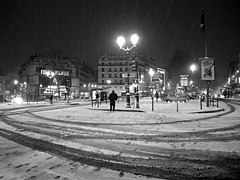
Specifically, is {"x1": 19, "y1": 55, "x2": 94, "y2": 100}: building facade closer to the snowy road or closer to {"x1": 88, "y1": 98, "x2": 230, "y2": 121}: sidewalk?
{"x1": 88, "y1": 98, "x2": 230, "y2": 121}: sidewalk

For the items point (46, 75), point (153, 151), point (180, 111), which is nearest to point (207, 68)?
point (180, 111)

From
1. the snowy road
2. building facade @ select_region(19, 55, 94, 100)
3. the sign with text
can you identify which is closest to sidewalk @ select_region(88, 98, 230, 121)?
the sign with text

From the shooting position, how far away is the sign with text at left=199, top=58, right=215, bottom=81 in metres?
19.3

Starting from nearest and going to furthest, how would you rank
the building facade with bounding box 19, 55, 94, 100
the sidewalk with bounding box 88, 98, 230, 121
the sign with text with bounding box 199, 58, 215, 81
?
the sidewalk with bounding box 88, 98, 230, 121, the sign with text with bounding box 199, 58, 215, 81, the building facade with bounding box 19, 55, 94, 100

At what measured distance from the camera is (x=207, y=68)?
63.5ft

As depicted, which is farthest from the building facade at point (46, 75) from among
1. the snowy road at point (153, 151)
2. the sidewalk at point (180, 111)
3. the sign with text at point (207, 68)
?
the snowy road at point (153, 151)

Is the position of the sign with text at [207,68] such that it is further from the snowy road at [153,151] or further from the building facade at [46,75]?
the building facade at [46,75]

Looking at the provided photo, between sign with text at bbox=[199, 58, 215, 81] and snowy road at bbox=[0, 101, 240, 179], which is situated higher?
sign with text at bbox=[199, 58, 215, 81]

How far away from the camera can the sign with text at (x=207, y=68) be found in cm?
1931

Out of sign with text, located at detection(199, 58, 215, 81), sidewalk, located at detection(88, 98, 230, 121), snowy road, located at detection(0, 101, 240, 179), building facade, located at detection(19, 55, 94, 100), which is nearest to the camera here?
snowy road, located at detection(0, 101, 240, 179)

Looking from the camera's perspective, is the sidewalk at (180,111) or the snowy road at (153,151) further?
the sidewalk at (180,111)

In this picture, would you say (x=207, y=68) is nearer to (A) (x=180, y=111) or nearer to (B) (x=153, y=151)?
(A) (x=180, y=111)

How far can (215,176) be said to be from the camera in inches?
147

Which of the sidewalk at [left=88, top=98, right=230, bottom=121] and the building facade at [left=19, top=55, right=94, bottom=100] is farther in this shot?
the building facade at [left=19, top=55, right=94, bottom=100]
